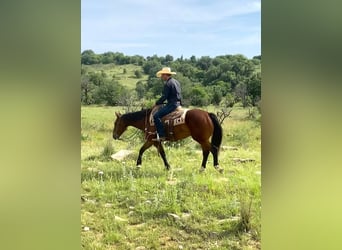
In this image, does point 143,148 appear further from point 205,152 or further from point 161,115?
point 205,152

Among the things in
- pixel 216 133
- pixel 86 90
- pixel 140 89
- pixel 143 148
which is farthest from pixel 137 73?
pixel 216 133

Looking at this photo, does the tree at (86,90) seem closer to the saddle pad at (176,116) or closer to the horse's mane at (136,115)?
the horse's mane at (136,115)

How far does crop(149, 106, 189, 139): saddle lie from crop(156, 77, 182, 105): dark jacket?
0.20 feet

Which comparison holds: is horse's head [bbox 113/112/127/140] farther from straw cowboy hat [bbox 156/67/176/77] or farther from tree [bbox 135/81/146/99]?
straw cowboy hat [bbox 156/67/176/77]

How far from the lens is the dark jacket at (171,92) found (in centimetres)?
325

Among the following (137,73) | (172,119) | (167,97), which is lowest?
(172,119)

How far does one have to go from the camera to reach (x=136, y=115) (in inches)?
129

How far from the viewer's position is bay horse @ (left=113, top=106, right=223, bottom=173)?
3240 mm

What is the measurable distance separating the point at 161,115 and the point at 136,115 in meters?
0.19

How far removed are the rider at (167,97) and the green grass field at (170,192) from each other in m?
0.14

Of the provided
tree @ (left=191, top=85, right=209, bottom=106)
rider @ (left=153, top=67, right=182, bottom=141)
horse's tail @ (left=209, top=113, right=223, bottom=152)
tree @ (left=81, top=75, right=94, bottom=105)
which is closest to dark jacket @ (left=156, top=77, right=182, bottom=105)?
rider @ (left=153, top=67, right=182, bottom=141)
